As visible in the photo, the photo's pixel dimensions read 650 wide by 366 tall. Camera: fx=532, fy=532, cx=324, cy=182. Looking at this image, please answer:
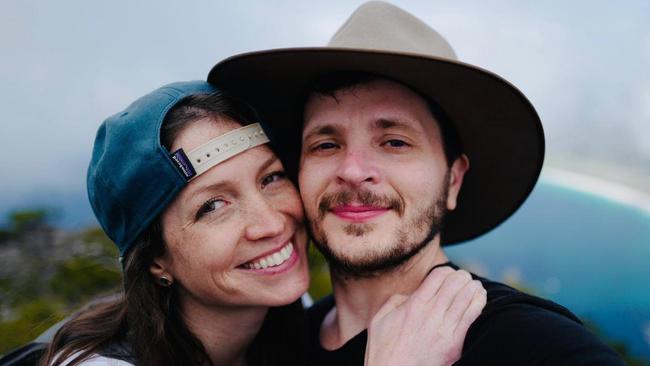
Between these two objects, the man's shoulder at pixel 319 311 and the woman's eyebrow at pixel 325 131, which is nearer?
the woman's eyebrow at pixel 325 131

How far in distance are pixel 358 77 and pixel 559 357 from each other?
138cm

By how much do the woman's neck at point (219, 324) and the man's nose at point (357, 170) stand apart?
893 mm

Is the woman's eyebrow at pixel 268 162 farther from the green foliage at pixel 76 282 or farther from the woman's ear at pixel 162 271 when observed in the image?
the green foliage at pixel 76 282

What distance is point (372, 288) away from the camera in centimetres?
249

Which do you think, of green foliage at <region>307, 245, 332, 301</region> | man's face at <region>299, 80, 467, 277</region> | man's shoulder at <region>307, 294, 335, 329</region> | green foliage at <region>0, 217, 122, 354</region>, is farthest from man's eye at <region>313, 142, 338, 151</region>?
green foliage at <region>307, 245, 332, 301</region>

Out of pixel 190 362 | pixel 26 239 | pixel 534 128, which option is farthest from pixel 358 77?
pixel 26 239

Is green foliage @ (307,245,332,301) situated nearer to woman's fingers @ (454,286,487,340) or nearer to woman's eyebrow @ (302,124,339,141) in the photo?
woman's eyebrow @ (302,124,339,141)

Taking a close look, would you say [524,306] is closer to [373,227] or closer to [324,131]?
[373,227]

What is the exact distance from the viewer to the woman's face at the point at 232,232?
7.54 ft

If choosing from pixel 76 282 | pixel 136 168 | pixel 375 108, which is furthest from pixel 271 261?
pixel 76 282

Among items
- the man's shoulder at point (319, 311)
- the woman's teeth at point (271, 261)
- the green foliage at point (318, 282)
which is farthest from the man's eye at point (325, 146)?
the green foliage at point (318, 282)

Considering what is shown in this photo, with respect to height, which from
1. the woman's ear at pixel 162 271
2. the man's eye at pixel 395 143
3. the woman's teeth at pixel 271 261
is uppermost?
the man's eye at pixel 395 143

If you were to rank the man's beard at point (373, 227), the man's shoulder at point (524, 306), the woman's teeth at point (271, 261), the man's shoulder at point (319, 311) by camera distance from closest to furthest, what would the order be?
the man's shoulder at point (524, 306), the man's beard at point (373, 227), the woman's teeth at point (271, 261), the man's shoulder at point (319, 311)

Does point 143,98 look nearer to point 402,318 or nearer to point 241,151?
point 241,151
